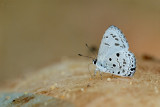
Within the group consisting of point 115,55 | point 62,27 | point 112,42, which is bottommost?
point 115,55

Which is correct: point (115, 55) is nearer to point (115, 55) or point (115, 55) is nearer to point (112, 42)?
point (115, 55)

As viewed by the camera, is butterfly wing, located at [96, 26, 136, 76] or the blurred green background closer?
butterfly wing, located at [96, 26, 136, 76]

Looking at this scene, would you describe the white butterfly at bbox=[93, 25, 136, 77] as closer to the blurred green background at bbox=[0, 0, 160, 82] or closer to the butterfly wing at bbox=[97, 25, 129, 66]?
the butterfly wing at bbox=[97, 25, 129, 66]

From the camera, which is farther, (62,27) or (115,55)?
(62,27)

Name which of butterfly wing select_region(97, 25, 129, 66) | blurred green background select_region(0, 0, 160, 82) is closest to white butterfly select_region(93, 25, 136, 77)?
butterfly wing select_region(97, 25, 129, 66)

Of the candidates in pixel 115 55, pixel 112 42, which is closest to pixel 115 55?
pixel 115 55

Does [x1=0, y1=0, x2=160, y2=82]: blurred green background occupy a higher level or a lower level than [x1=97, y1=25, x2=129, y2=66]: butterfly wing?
higher
